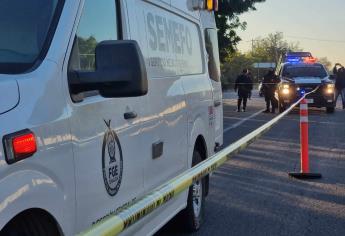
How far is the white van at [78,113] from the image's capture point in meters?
2.73

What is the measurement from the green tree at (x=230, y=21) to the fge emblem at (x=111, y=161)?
2333 centimetres

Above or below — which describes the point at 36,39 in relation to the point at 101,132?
above

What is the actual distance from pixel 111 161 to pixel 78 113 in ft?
1.64

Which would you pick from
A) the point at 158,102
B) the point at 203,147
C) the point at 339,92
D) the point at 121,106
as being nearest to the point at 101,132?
the point at 121,106

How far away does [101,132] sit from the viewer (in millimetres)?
3523

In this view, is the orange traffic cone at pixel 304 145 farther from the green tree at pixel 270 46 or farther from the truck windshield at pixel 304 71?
the green tree at pixel 270 46

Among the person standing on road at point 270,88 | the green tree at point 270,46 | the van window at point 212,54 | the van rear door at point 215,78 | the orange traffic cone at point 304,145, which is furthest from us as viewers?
the green tree at point 270,46

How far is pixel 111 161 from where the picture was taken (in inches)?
145

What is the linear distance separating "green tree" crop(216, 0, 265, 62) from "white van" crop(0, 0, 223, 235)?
22.6 m

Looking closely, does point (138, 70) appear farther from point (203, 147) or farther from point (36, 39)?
point (203, 147)

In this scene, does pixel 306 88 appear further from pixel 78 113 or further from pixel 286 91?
pixel 78 113

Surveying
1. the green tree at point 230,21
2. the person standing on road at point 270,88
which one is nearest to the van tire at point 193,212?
the person standing on road at point 270,88

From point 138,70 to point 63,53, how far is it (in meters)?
0.40

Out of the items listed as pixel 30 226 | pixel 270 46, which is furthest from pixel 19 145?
pixel 270 46
